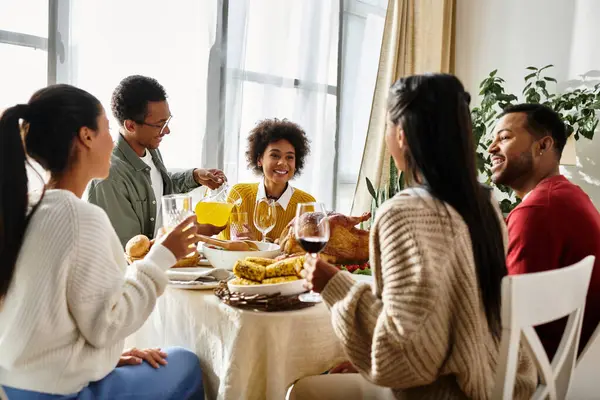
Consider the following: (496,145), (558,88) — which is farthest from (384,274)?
(558,88)

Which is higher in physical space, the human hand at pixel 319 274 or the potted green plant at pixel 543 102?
the potted green plant at pixel 543 102

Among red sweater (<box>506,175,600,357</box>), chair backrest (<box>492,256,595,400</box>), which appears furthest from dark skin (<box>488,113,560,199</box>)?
chair backrest (<box>492,256,595,400</box>)

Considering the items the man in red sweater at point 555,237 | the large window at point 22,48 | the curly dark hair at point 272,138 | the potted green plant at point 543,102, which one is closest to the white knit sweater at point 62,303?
the man in red sweater at point 555,237

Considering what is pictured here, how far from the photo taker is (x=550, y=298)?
101 cm

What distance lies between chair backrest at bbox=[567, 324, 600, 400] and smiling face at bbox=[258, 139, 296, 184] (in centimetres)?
167

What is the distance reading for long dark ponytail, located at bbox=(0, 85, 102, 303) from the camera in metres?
1.08

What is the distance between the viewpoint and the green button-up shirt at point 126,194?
226 cm

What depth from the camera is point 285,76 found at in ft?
12.7

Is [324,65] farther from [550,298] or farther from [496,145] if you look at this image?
[550,298]

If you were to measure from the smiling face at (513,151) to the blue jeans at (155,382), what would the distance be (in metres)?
1.28

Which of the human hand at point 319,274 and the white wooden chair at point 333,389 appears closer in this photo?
the human hand at point 319,274

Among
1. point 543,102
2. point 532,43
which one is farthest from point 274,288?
point 532,43

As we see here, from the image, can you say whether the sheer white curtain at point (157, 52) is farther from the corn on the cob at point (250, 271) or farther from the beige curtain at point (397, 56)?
the beige curtain at point (397, 56)

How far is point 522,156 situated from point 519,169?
0.05 metres
